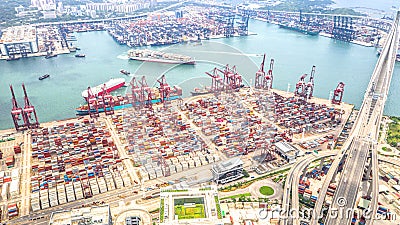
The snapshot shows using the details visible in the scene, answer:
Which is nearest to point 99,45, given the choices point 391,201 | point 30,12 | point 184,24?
point 184,24

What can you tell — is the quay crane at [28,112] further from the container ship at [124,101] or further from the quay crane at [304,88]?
the quay crane at [304,88]

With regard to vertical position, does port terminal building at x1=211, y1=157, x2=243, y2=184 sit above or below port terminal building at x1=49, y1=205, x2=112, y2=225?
below

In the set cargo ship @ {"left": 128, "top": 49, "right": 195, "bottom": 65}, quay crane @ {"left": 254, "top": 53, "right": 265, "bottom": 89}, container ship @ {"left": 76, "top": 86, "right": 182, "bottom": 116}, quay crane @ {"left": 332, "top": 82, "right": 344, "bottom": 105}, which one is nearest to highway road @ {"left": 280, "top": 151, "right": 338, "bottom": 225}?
quay crane @ {"left": 332, "top": 82, "right": 344, "bottom": 105}

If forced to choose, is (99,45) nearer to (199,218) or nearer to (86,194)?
(86,194)

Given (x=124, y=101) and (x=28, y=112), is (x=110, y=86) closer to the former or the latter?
(x=124, y=101)

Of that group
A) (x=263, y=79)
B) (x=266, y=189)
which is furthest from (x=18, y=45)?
(x=266, y=189)

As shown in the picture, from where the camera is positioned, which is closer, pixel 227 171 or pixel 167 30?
pixel 227 171

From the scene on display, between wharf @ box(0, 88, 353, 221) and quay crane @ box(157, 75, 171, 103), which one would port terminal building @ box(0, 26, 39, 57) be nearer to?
wharf @ box(0, 88, 353, 221)
